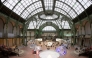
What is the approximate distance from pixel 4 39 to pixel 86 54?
20745 mm

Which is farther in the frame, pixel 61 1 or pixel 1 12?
pixel 61 1

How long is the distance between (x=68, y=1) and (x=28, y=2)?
15475 millimetres

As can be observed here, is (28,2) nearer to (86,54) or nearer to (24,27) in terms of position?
(24,27)

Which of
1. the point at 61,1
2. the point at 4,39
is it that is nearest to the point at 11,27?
the point at 4,39

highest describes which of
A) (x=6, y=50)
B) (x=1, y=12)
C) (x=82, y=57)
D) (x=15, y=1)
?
(x=15, y=1)

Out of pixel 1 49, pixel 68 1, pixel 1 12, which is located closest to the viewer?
pixel 1 49

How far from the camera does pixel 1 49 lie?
60.3ft

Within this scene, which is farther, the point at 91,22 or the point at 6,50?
the point at 91,22

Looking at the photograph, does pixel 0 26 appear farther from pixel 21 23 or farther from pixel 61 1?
pixel 61 1

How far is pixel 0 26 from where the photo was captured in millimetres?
27859

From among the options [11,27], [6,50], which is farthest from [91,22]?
[11,27]

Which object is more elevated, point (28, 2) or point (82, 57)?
point (28, 2)

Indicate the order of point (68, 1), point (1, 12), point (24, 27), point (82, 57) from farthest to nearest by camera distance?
point (24, 27)
point (68, 1)
point (1, 12)
point (82, 57)

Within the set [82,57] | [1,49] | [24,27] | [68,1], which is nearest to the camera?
[1,49]
